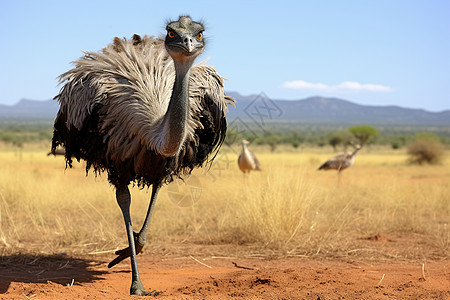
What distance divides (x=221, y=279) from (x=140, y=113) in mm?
1684

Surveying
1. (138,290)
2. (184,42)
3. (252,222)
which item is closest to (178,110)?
(184,42)

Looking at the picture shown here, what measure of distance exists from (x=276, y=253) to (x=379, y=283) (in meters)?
1.97

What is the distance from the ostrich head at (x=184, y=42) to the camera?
393 cm

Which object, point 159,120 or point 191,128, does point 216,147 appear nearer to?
point 191,128

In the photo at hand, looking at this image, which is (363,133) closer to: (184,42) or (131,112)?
(131,112)

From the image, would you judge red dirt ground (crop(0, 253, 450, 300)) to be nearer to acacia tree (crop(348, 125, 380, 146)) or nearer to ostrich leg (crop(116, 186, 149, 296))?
ostrich leg (crop(116, 186, 149, 296))

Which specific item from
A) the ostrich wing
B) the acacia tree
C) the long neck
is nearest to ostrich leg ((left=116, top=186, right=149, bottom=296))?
the ostrich wing

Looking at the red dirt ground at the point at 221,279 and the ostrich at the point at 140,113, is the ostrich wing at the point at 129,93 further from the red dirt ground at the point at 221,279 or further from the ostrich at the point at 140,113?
the red dirt ground at the point at 221,279

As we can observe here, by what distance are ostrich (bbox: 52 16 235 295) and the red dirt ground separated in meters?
0.41

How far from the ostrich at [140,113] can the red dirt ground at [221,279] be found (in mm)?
412

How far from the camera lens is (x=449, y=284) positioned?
467cm

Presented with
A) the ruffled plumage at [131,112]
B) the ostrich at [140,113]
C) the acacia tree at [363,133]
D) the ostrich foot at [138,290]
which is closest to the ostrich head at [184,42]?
the ostrich at [140,113]

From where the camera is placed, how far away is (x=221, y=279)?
489cm

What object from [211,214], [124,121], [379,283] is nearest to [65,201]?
[211,214]
